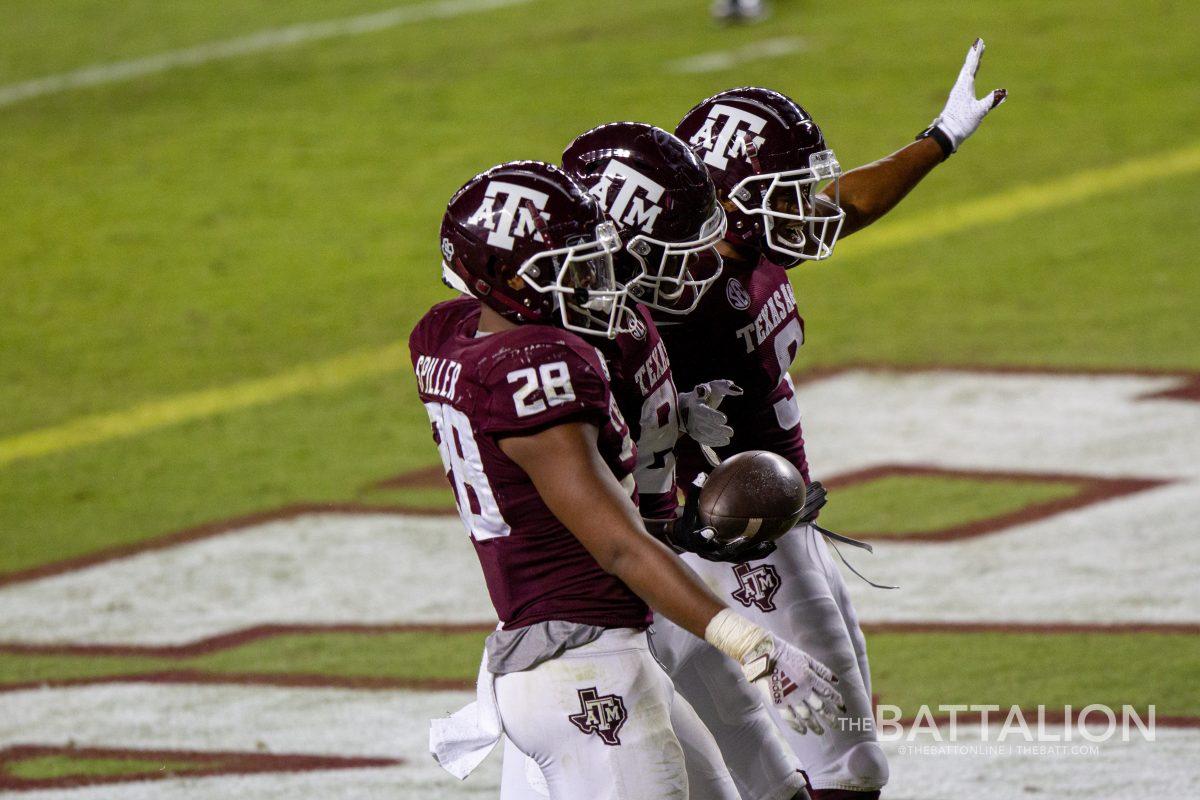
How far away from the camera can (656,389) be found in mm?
4562

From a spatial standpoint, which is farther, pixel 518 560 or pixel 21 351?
pixel 21 351

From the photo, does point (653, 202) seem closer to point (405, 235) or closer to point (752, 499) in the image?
point (752, 499)

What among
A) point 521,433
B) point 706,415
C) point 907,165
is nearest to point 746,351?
point 706,415

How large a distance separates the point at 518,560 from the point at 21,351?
8.75 m

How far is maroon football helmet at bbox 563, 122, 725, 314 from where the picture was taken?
4602mm

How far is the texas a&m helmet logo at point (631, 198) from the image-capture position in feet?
15.1

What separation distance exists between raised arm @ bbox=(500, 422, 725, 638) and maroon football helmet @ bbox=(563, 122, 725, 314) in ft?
2.41

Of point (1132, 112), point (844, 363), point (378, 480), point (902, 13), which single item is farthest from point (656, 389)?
point (902, 13)

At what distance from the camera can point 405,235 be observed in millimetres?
14062

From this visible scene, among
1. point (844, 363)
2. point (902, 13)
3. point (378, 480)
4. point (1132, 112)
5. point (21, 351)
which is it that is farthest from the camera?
point (902, 13)

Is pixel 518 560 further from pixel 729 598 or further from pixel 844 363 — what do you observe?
pixel 844 363

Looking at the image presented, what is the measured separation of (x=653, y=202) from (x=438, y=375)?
0.75m

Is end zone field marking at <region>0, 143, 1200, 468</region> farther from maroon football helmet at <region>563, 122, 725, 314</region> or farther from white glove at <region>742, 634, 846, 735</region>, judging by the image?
white glove at <region>742, 634, 846, 735</region>

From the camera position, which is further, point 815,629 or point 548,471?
point 815,629
